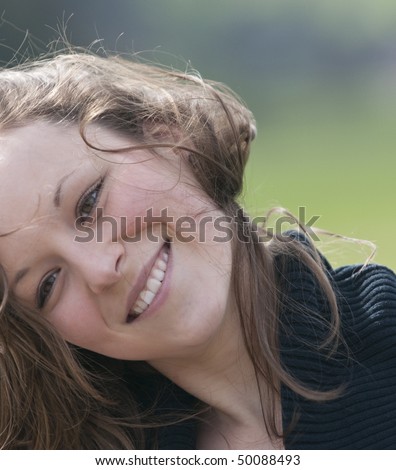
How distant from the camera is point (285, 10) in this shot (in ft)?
28.2

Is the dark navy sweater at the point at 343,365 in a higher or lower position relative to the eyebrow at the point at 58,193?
lower

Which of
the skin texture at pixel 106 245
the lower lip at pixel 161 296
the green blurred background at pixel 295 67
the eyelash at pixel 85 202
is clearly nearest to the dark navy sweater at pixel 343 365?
the skin texture at pixel 106 245

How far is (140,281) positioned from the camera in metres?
1.65

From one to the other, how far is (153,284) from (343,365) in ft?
1.44

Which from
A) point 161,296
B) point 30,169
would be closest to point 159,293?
point 161,296

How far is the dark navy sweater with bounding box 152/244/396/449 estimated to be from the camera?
1.69 meters

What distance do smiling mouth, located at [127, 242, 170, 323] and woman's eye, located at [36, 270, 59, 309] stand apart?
0.17 m

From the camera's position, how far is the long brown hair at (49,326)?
178 centimetres

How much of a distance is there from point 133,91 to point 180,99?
0.11 m

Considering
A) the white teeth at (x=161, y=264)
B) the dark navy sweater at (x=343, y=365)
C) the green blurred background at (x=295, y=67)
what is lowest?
the green blurred background at (x=295, y=67)

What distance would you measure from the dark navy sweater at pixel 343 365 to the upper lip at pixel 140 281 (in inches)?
13.1

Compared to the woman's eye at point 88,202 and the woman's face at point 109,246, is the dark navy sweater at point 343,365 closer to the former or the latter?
the woman's face at point 109,246

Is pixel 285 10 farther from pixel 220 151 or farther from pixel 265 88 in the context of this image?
pixel 220 151

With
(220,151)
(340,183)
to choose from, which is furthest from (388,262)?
(220,151)
